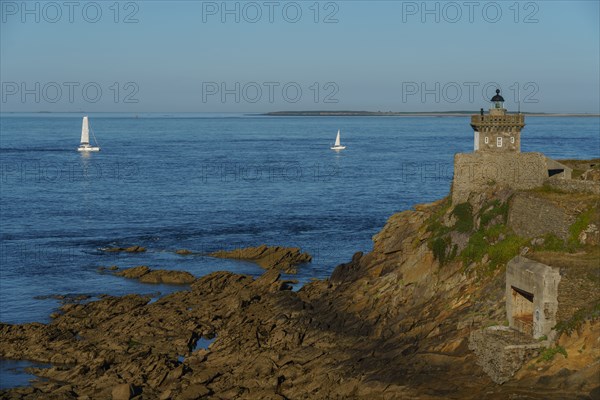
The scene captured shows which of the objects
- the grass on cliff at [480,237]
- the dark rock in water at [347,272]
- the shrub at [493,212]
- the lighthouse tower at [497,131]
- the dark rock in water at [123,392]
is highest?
the lighthouse tower at [497,131]

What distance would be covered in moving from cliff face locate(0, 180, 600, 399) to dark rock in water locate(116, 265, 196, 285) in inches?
228

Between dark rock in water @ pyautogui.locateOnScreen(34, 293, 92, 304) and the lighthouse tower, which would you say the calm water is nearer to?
dark rock in water @ pyautogui.locateOnScreen(34, 293, 92, 304)

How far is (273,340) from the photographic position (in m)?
38.2

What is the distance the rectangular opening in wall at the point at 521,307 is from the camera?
98.4 feet

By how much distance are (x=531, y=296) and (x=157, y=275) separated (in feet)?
97.9

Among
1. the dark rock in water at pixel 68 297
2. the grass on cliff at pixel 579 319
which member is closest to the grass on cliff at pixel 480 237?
the grass on cliff at pixel 579 319

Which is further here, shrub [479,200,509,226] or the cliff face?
shrub [479,200,509,226]

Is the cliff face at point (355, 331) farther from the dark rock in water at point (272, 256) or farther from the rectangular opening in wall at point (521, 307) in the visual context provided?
the dark rock in water at point (272, 256)

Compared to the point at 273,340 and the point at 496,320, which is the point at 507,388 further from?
the point at 273,340

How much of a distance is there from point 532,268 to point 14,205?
70733 millimetres

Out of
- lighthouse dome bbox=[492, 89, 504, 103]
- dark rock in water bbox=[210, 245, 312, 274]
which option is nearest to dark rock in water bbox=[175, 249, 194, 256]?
dark rock in water bbox=[210, 245, 312, 274]

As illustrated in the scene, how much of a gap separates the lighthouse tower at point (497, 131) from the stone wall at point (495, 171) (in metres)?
1.16

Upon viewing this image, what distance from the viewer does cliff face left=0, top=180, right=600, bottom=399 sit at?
Result: 98.1 ft

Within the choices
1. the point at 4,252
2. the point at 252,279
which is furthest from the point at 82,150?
the point at 252,279
